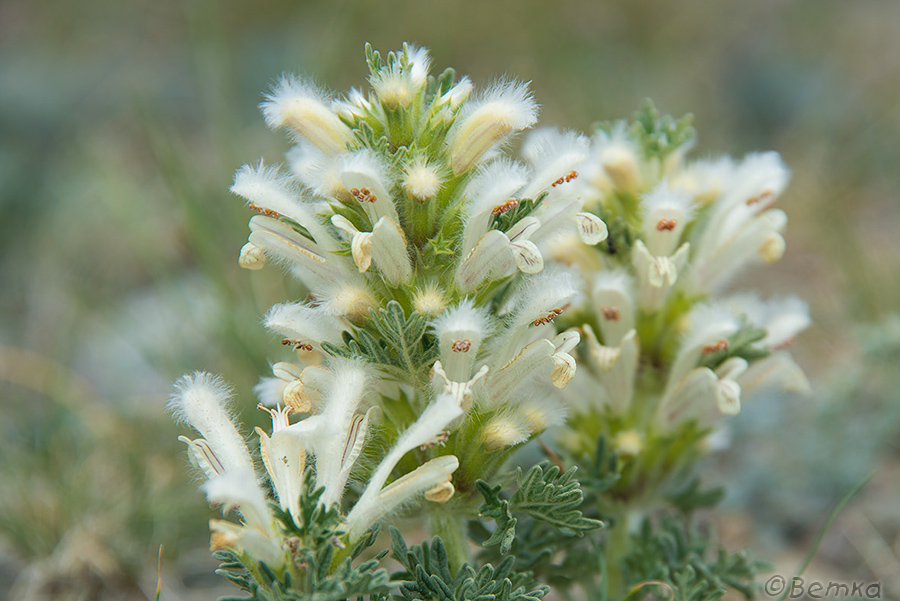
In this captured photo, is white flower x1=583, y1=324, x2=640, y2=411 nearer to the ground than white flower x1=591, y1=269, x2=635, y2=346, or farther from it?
nearer to the ground

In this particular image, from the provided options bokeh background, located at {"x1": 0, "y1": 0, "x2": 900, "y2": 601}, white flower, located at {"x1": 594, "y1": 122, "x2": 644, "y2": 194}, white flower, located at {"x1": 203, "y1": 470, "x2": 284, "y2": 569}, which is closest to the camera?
white flower, located at {"x1": 203, "y1": 470, "x2": 284, "y2": 569}

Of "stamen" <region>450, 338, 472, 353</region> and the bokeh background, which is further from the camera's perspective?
the bokeh background

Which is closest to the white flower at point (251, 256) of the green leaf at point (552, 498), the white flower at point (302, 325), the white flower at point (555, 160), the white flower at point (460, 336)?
the white flower at point (302, 325)

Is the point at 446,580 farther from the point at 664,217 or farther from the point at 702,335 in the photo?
the point at 664,217

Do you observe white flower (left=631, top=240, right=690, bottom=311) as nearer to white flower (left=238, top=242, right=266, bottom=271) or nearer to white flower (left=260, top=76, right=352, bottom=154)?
white flower (left=260, top=76, right=352, bottom=154)

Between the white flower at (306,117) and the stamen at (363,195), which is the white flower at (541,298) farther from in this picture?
the white flower at (306,117)

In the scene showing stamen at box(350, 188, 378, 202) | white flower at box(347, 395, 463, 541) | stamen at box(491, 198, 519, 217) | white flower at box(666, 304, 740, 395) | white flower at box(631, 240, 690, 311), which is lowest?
white flower at box(347, 395, 463, 541)

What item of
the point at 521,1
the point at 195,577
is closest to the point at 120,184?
the point at 195,577

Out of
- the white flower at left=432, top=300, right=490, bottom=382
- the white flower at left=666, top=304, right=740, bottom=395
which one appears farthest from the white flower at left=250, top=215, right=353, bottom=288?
the white flower at left=666, top=304, right=740, bottom=395
